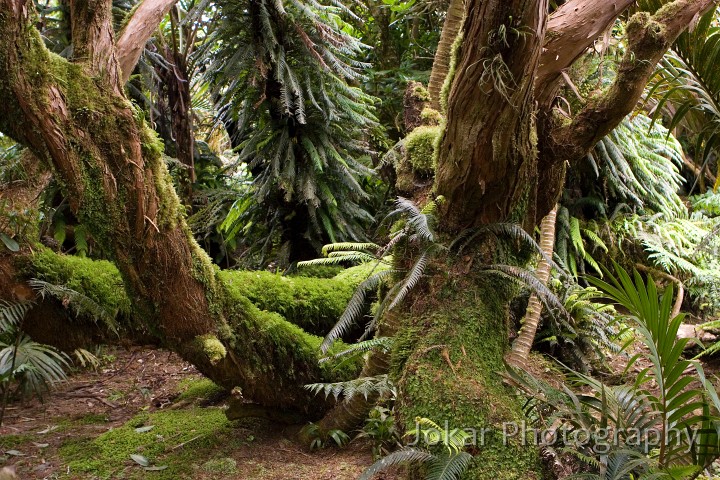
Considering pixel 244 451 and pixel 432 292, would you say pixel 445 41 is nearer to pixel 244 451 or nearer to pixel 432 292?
pixel 432 292

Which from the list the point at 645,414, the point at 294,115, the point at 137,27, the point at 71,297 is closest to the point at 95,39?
the point at 137,27

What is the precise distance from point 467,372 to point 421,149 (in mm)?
1547

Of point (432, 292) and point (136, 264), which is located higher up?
point (136, 264)

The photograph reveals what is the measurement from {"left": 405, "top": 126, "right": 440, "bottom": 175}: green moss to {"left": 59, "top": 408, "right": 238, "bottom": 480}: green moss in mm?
1937

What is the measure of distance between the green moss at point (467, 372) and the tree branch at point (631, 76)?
0.74 m

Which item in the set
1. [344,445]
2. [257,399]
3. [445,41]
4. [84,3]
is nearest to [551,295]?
[344,445]

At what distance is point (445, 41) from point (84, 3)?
2.27 m

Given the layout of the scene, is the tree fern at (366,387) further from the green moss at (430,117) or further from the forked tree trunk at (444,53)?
the forked tree trunk at (444,53)

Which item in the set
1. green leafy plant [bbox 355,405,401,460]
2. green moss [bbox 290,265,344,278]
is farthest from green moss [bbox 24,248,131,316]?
green moss [bbox 290,265,344,278]

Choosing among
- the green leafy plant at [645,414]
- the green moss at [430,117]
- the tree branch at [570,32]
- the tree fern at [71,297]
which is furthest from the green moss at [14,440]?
the tree branch at [570,32]

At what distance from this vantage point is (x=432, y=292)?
2326mm

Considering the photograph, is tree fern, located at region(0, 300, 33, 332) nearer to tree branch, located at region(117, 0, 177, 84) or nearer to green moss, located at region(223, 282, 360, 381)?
green moss, located at region(223, 282, 360, 381)

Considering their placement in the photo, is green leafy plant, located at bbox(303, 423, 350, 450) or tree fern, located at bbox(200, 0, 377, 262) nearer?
green leafy plant, located at bbox(303, 423, 350, 450)

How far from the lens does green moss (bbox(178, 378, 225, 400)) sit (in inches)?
148
